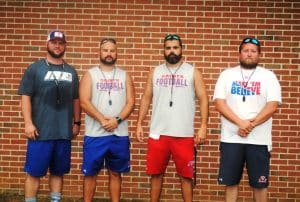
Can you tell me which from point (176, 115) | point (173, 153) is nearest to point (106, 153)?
point (173, 153)

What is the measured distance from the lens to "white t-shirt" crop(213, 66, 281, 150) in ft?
15.0

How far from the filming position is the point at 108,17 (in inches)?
231

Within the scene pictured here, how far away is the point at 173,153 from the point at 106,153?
0.71 metres

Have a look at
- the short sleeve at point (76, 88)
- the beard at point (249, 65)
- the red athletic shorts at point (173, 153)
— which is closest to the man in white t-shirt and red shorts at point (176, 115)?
the red athletic shorts at point (173, 153)

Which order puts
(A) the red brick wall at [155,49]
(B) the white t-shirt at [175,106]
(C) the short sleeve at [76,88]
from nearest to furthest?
(B) the white t-shirt at [175,106] < (C) the short sleeve at [76,88] < (A) the red brick wall at [155,49]

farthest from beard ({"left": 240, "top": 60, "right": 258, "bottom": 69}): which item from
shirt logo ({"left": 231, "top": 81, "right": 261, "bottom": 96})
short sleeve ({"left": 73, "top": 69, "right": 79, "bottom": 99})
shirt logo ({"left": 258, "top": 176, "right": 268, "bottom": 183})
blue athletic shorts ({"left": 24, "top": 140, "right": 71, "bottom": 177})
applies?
blue athletic shorts ({"left": 24, "top": 140, "right": 71, "bottom": 177})

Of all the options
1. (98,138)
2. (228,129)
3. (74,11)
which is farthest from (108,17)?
(228,129)

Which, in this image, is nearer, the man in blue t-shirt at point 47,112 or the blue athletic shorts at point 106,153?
the man in blue t-shirt at point 47,112

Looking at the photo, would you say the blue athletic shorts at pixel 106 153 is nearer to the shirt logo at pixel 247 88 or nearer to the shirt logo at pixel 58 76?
the shirt logo at pixel 58 76

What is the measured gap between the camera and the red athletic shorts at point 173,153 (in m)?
4.84

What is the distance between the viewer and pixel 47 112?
474cm

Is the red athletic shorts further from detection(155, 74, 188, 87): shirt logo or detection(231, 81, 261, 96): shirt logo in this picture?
detection(231, 81, 261, 96): shirt logo

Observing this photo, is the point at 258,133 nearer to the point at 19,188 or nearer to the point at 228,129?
the point at 228,129

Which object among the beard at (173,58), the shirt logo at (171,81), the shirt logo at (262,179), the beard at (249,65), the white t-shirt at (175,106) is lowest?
the shirt logo at (262,179)
